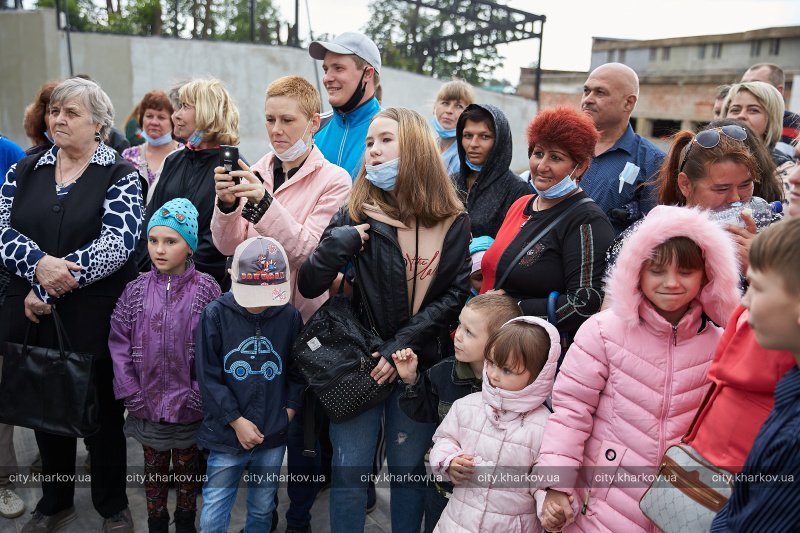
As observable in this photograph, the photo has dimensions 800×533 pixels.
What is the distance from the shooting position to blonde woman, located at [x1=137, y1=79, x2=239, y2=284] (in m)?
3.64

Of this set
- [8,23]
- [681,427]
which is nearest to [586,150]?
[681,427]

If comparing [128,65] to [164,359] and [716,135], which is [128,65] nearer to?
[164,359]

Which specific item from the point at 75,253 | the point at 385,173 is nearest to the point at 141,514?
the point at 75,253

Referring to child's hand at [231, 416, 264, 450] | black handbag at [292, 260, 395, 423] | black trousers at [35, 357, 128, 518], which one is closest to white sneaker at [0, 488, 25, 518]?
black trousers at [35, 357, 128, 518]

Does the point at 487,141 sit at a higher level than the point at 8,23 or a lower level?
lower

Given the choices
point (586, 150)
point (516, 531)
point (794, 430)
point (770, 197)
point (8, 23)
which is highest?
point (8, 23)

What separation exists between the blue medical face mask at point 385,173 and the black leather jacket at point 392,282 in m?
0.19

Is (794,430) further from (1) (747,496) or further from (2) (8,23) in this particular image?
(2) (8,23)

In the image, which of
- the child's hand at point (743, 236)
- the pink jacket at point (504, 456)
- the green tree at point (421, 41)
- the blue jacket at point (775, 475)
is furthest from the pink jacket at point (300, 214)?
the green tree at point (421, 41)

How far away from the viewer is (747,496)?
65.8 inches

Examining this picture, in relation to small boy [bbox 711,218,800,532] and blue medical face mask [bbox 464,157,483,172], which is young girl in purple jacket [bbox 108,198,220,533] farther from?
small boy [bbox 711,218,800,532]

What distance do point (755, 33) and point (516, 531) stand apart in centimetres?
2530

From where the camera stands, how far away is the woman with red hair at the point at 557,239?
8.50 ft

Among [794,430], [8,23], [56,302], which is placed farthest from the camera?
[8,23]
